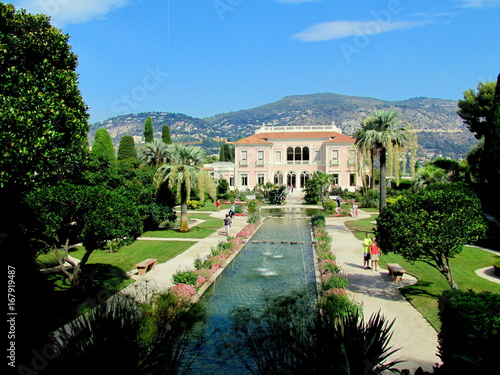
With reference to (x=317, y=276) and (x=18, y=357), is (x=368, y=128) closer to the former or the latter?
(x=317, y=276)

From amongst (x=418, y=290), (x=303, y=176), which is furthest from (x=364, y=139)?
(x=303, y=176)

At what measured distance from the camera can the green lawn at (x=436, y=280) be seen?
10.4 meters

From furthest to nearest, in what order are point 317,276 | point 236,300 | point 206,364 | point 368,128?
point 368,128 → point 317,276 → point 236,300 → point 206,364

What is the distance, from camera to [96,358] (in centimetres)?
489

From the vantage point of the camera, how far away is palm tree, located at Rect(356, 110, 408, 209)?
21641mm

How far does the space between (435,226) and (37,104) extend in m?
13.0

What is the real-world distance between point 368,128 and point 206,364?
18490mm

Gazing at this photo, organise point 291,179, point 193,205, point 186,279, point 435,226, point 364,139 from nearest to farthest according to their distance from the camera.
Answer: point 435,226
point 186,279
point 364,139
point 193,205
point 291,179

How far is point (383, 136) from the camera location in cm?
2162

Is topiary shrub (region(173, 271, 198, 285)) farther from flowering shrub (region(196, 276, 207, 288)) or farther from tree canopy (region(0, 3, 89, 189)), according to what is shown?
tree canopy (region(0, 3, 89, 189))

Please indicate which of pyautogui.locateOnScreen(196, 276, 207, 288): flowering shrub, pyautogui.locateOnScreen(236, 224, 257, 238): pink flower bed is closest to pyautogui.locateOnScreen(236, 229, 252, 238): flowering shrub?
pyautogui.locateOnScreen(236, 224, 257, 238): pink flower bed

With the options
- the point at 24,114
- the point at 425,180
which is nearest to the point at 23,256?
the point at 24,114

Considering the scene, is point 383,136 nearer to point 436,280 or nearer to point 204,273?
point 436,280

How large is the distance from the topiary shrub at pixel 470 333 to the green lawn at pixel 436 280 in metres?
2.56
